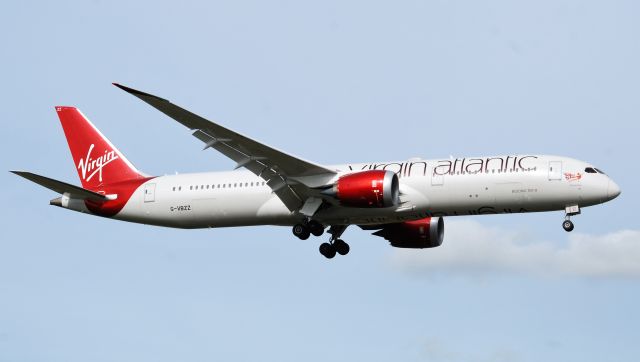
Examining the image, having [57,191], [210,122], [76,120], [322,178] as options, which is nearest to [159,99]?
[210,122]

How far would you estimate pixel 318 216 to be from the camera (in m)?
45.3

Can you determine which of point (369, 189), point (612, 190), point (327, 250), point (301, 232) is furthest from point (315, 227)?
point (612, 190)

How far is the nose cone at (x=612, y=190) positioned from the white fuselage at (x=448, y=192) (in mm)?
36

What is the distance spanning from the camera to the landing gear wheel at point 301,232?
45.5 meters

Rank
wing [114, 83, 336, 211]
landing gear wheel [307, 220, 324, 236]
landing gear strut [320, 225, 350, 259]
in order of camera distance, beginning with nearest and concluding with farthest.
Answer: wing [114, 83, 336, 211], landing gear wheel [307, 220, 324, 236], landing gear strut [320, 225, 350, 259]

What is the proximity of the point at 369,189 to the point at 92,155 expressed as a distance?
15.5 meters

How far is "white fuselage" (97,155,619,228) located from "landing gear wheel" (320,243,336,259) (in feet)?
9.22

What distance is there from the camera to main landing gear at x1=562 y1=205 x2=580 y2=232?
139ft

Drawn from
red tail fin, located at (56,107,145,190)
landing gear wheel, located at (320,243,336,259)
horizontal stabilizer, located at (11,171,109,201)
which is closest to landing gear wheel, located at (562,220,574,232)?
landing gear wheel, located at (320,243,336,259)

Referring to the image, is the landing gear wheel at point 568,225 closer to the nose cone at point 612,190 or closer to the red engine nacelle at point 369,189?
the nose cone at point 612,190

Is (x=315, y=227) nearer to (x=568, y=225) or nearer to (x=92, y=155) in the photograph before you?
(x=568, y=225)

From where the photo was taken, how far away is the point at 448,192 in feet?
141

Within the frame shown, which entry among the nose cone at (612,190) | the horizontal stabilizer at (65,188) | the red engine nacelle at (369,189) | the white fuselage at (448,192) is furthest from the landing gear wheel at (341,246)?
the nose cone at (612,190)

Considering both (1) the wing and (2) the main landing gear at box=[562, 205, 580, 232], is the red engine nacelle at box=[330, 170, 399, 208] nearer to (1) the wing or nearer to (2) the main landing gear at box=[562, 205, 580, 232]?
(1) the wing
